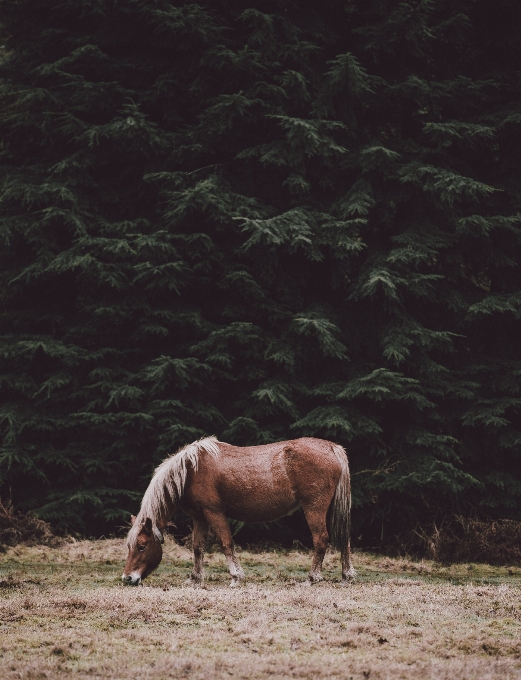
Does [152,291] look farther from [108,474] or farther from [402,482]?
[402,482]

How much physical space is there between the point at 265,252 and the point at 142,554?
6.43 meters

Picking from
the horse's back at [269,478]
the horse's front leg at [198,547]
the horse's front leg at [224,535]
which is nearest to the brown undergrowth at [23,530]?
the horse's front leg at [198,547]

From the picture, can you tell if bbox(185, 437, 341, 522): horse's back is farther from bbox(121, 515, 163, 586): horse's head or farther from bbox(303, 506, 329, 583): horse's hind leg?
bbox(121, 515, 163, 586): horse's head

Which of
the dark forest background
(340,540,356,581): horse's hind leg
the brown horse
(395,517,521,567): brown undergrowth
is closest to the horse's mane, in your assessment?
the brown horse

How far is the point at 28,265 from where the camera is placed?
14.5m

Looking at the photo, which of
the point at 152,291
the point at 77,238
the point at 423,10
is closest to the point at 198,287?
the point at 152,291

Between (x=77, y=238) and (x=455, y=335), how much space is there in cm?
679

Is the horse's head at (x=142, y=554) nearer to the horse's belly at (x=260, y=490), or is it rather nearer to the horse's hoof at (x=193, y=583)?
the horse's hoof at (x=193, y=583)

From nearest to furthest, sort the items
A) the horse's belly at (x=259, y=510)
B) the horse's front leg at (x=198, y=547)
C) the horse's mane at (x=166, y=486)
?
the horse's mane at (x=166, y=486) → the horse's front leg at (x=198, y=547) → the horse's belly at (x=259, y=510)

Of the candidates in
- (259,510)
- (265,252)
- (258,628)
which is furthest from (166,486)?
(265,252)

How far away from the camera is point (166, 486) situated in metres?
9.29

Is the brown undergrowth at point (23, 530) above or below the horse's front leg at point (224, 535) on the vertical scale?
below

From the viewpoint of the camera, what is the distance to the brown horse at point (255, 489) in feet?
30.3

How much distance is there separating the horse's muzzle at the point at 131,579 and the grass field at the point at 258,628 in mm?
219
